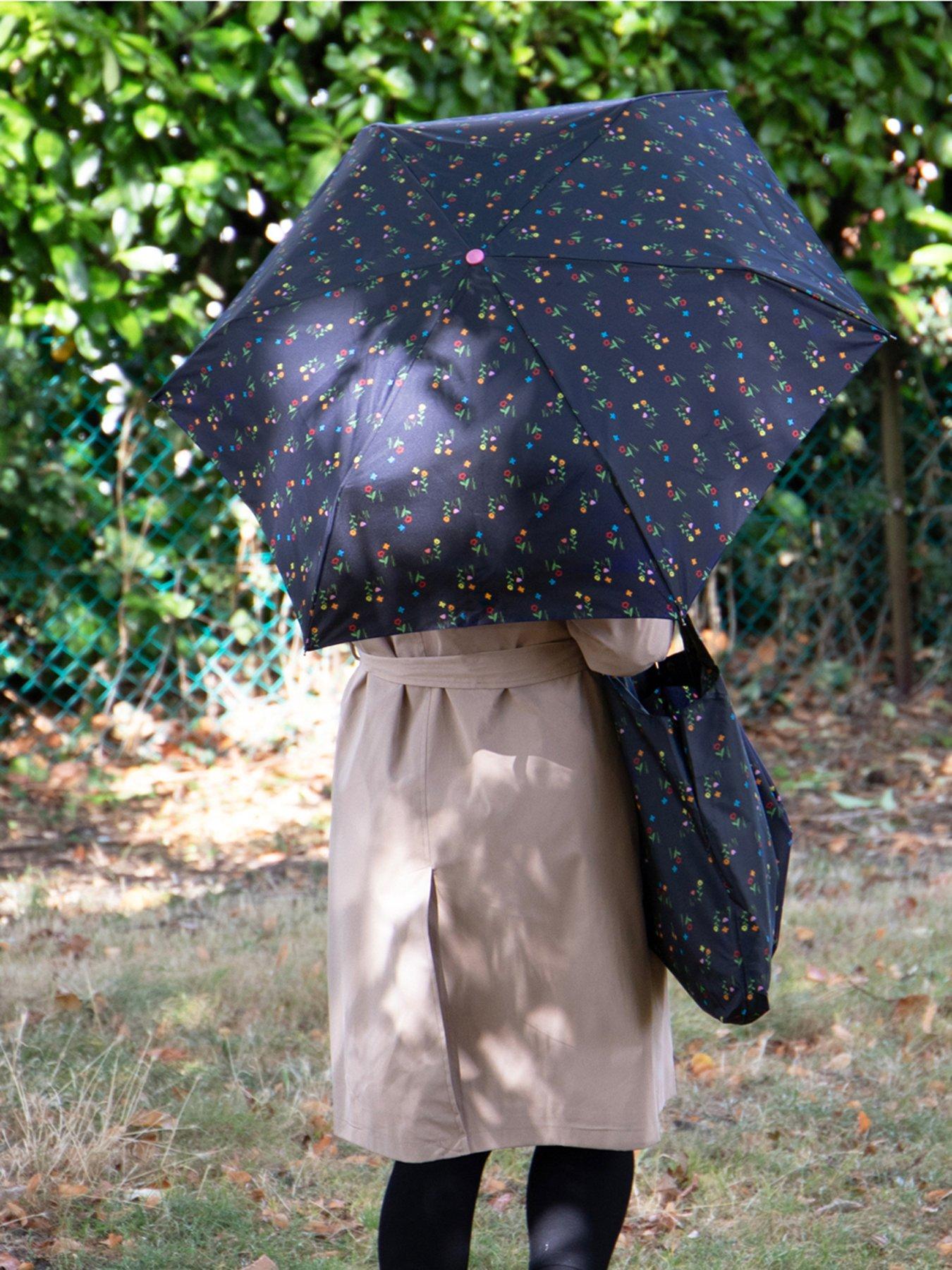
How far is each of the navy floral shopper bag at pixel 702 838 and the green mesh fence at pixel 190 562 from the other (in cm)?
408

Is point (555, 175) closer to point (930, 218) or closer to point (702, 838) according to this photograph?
point (702, 838)

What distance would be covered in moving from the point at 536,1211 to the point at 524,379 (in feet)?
3.68

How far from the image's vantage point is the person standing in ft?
6.14

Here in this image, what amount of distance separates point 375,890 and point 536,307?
80 cm

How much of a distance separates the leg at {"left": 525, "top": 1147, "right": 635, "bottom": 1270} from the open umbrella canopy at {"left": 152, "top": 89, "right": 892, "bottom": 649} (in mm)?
777

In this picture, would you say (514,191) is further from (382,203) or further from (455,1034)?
(455,1034)

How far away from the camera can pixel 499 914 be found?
188 centimetres

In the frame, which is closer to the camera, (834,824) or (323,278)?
(323,278)

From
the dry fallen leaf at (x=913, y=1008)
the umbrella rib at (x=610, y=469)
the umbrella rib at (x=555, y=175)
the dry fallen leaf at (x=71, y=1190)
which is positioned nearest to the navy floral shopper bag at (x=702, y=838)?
the umbrella rib at (x=610, y=469)

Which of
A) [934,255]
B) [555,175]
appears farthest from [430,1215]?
[934,255]

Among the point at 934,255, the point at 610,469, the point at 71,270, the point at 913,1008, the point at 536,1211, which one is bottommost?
the point at 913,1008

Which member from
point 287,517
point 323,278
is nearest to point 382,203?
point 323,278

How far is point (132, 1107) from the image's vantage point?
9.69 feet

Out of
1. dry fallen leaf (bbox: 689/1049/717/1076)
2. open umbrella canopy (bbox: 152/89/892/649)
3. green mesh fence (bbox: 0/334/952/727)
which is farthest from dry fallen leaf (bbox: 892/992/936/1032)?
green mesh fence (bbox: 0/334/952/727)
